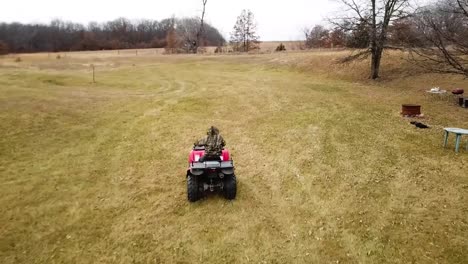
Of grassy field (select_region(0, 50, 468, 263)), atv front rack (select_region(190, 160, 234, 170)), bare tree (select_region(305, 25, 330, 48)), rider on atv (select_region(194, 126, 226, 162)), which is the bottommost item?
grassy field (select_region(0, 50, 468, 263))

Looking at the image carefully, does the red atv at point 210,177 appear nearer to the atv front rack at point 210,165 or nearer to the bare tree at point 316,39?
the atv front rack at point 210,165

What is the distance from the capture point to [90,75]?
3809 centimetres

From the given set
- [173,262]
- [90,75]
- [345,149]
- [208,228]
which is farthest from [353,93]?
[90,75]

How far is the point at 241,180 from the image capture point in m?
13.8

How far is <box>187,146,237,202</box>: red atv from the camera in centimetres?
1127

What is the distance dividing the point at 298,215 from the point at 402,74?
25.9 metres

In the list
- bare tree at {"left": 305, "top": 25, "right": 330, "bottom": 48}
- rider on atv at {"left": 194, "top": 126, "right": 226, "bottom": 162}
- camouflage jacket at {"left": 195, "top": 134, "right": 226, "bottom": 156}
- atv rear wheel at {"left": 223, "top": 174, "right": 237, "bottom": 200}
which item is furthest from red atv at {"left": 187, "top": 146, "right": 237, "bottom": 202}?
bare tree at {"left": 305, "top": 25, "right": 330, "bottom": 48}

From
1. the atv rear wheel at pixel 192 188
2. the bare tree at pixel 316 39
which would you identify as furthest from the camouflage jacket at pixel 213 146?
the bare tree at pixel 316 39

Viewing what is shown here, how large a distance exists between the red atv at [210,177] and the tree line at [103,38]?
69.4 meters

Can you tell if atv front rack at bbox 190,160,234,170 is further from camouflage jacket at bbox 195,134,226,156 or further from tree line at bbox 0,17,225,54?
tree line at bbox 0,17,225,54

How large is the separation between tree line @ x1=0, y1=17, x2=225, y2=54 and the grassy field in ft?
192

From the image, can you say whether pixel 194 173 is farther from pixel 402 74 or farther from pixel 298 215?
pixel 402 74

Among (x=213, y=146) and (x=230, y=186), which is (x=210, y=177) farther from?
(x=213, y=146)

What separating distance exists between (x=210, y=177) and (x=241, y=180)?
229 centimetres
